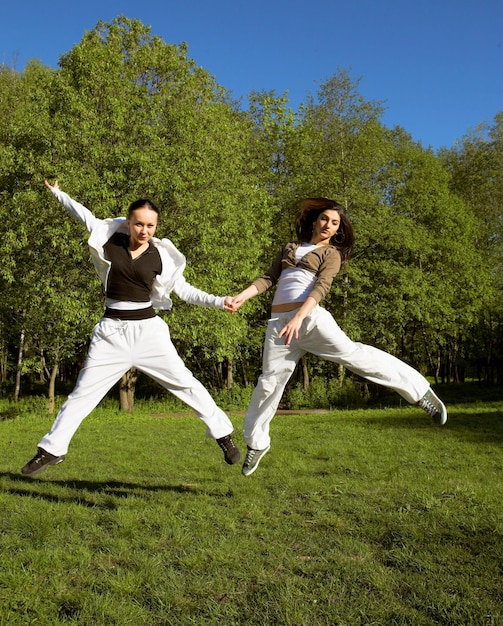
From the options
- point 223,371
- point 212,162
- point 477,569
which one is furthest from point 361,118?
point 477,569

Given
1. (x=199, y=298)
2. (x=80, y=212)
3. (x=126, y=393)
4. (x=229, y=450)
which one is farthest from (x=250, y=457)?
(x=126, y=393)

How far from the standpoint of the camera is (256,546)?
422 cm

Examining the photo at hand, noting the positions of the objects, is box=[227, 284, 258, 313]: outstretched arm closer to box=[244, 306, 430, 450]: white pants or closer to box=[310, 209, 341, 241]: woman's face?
box=[244, 306, 430, 450]: white pants

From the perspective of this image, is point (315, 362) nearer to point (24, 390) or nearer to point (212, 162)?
point (212, 162)

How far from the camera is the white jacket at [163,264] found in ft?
17.3

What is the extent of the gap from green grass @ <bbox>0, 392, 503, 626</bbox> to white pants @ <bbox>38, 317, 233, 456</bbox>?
769 mm

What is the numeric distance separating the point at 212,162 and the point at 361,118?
38.4 feet

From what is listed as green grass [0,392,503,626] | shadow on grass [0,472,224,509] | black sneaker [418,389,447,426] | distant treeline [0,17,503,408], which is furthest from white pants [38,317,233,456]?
distant treeline [0,17,503,408]

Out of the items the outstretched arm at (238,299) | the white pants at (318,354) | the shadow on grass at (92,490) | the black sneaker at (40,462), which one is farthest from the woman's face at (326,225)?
the black sneaker at (40,462)

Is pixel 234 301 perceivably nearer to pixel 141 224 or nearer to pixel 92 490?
pixel 141 224

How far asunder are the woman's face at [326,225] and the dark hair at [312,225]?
76 millimetres

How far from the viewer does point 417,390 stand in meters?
5.61

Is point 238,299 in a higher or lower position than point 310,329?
higher

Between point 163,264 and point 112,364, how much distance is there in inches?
41.4
